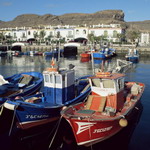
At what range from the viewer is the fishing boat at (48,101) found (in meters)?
15.4

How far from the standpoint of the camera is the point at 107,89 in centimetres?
1570

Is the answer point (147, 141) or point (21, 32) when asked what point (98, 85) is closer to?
point (147, 141)

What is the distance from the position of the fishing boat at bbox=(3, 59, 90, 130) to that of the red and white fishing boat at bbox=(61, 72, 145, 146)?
1.87 m

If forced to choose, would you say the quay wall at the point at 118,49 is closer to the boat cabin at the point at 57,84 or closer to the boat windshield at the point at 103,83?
the boat cabin at the point at 57,84

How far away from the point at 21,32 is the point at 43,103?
4044 inches

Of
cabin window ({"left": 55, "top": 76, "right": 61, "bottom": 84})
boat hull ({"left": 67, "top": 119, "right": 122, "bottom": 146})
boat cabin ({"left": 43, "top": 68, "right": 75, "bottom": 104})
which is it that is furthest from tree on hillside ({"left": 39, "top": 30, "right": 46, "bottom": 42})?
boat hull ({"left": 67, "top": 119, "right": 122, "bottom": 146})

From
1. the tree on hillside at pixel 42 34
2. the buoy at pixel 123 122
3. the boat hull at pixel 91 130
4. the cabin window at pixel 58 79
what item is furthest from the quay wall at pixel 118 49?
the buoy at pixel 123 122

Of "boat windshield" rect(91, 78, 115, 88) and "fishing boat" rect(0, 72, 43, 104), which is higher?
"boat windshield" rect(91, 78, 115, 88)

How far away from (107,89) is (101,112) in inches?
70.8

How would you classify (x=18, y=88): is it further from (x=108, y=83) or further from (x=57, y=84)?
(x=108, y=83)

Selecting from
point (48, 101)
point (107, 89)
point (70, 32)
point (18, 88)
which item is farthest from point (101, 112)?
point (70, 32)

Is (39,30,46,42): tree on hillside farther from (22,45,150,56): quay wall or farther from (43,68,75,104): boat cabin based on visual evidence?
(43,68,75,104): boat cabin

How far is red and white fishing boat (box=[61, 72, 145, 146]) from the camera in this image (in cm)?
1366

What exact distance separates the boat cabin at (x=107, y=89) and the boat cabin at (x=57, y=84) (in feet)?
8.14
